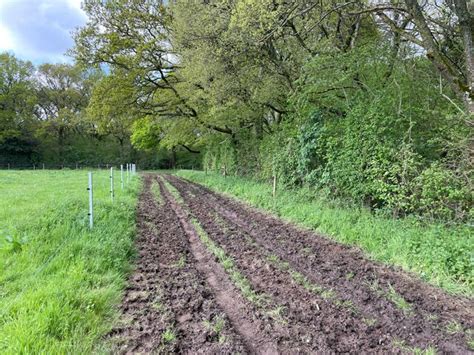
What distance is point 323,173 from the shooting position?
8.35 metres

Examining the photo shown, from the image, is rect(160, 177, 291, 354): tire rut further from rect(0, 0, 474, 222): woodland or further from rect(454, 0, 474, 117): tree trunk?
rect(454, 0, 474, 117): tree trunk

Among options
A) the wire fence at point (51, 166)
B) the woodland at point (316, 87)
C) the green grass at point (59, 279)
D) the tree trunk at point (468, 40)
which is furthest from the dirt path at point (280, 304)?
the wire fence at point (51, 166)

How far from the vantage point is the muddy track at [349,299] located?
2.75 metres

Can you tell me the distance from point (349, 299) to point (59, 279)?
3.54 metres

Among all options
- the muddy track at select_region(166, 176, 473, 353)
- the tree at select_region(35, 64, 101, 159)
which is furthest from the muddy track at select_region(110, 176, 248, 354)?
the tree at select_region(35, 64, 101, 159)

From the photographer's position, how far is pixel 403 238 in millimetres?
5078

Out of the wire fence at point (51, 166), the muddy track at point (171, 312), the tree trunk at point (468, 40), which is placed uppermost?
the tree trunk at point (468, 40)

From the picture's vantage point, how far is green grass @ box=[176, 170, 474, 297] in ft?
13.3

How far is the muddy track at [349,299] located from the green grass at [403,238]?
0.31 m

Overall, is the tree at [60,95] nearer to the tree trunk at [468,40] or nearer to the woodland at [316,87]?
the woodland at [316,87]

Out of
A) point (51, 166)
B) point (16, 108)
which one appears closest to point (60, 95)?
point (16, 108)

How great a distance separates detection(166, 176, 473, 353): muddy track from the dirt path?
0.04 feet

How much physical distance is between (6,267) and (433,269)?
595cm

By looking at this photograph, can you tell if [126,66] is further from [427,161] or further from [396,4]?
[427,161]
